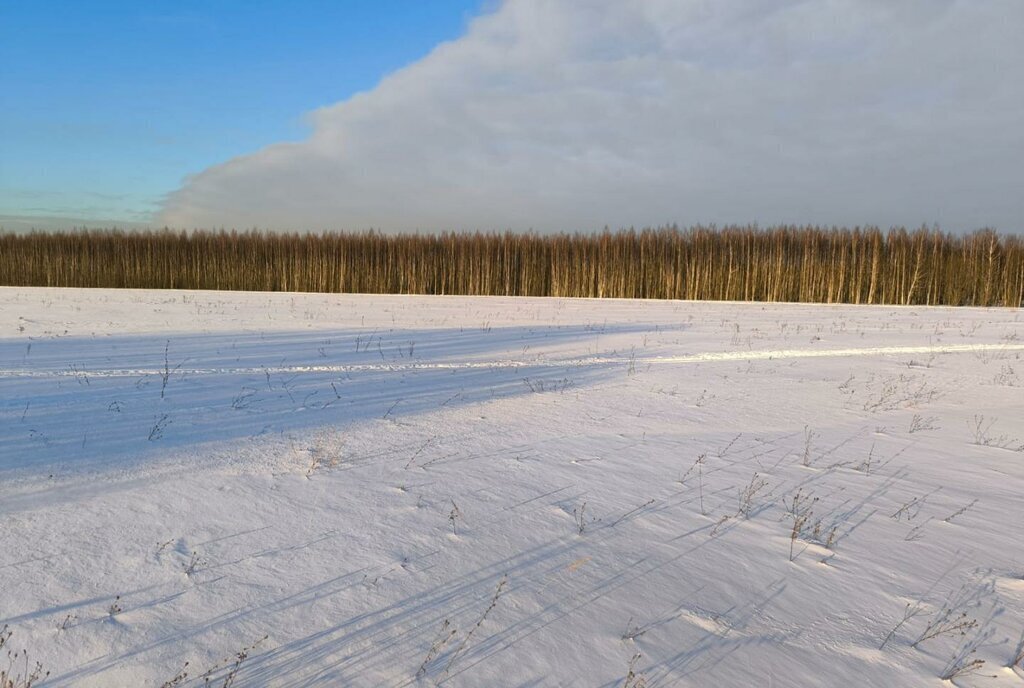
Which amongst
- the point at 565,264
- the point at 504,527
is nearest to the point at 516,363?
the point at 504,527

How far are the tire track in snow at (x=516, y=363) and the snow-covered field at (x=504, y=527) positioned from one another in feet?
0.44

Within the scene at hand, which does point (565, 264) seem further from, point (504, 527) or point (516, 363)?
point (504, 527)

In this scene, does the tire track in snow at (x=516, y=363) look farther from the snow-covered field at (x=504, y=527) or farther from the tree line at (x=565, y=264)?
the tree line at (x=565, y=264)

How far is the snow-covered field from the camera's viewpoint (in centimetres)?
208

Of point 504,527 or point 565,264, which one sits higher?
point 565,264

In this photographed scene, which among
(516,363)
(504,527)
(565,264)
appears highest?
(565,264)

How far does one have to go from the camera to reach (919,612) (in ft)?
8.01

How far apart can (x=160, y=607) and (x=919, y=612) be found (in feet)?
9.74

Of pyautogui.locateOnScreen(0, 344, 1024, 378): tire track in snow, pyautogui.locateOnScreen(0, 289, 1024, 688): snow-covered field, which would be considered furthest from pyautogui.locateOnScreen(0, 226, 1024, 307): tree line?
pyautogui.locateOnScreen(0, 289, 1024, 688): snow-covered field

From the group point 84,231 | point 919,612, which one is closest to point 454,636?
point 919,612

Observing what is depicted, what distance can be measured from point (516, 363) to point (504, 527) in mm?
4893

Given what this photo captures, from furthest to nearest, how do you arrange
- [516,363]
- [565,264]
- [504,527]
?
1. [565,264]
2. [516,363]
3. [504,527]

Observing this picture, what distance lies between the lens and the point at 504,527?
3.03 m

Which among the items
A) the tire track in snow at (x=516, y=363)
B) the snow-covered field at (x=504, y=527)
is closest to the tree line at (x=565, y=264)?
the tire track in snow at (x=516, y=363)
